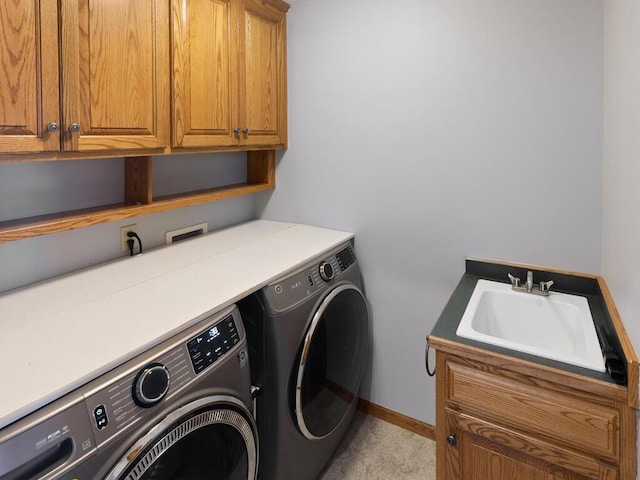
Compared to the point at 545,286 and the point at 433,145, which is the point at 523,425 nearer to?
the point at 545,286

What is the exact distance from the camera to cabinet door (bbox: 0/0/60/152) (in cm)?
106

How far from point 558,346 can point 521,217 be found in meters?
0.54

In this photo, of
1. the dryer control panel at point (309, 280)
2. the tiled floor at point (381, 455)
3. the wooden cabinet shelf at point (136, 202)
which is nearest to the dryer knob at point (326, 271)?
the dryer control panel at point (309, 280)

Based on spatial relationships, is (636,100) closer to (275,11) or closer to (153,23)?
(153,23)

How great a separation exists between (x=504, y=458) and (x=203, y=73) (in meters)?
1.81

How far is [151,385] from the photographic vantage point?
93 cm

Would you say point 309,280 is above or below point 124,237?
below

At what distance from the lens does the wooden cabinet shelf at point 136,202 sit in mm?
1278

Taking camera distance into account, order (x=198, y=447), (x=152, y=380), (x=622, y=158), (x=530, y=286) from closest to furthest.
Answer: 1. (x=152, y=380)
2. (x=198, y=447)
3. (x=622, y=158)
4. (x=530, y=286)

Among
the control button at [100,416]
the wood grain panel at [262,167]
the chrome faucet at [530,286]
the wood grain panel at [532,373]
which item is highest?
the wood grain panel at [262,167]

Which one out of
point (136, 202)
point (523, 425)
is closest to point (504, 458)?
point (523, 425)

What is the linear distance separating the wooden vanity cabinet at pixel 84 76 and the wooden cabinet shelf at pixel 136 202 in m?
0.24

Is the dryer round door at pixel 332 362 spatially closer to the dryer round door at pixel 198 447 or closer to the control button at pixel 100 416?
the dryer round door at pixel 198 447

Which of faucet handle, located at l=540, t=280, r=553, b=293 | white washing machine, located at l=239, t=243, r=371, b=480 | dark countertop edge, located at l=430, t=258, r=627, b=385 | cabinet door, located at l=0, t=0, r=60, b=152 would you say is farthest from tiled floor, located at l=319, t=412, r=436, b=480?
cabinet door, located at l=0, t=0, r=60, b=152
